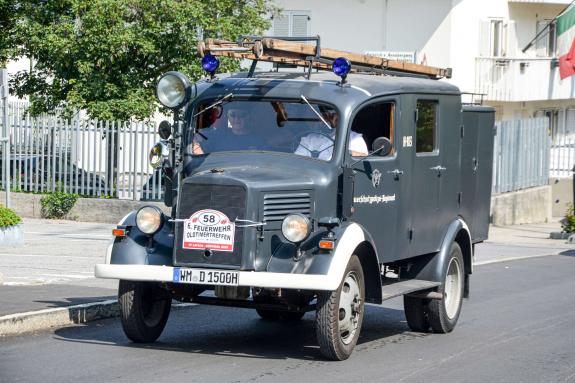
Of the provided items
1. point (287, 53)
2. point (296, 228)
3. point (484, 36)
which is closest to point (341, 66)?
point (287, 53)

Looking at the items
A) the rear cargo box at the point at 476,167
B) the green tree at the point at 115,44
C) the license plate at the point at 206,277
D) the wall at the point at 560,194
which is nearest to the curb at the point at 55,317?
the license plate at the point at 206,277

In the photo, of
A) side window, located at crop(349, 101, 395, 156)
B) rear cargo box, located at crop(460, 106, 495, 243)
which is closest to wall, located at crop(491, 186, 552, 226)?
rear cargo box, located at crop(460, 106, 495, 243)

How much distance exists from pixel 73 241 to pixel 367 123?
1080 centimetres

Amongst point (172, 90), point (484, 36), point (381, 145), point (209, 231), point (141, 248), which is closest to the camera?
point (209, 231)

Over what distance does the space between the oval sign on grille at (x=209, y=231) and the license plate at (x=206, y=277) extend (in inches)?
8.2

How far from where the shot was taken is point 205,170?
402 inches

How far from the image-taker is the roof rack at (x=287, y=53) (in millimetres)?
10203

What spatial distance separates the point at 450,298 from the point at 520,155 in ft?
64.2

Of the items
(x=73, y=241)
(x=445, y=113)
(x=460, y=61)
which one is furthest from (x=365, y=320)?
(x=460, y=61)

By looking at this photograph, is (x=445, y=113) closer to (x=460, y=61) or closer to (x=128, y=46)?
(x=128, y=46)

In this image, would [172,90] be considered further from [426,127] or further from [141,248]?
[426,127]

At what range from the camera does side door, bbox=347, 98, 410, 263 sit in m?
10.4

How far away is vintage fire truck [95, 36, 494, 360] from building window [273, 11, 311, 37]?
24.4 m

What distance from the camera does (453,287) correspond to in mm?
12352
